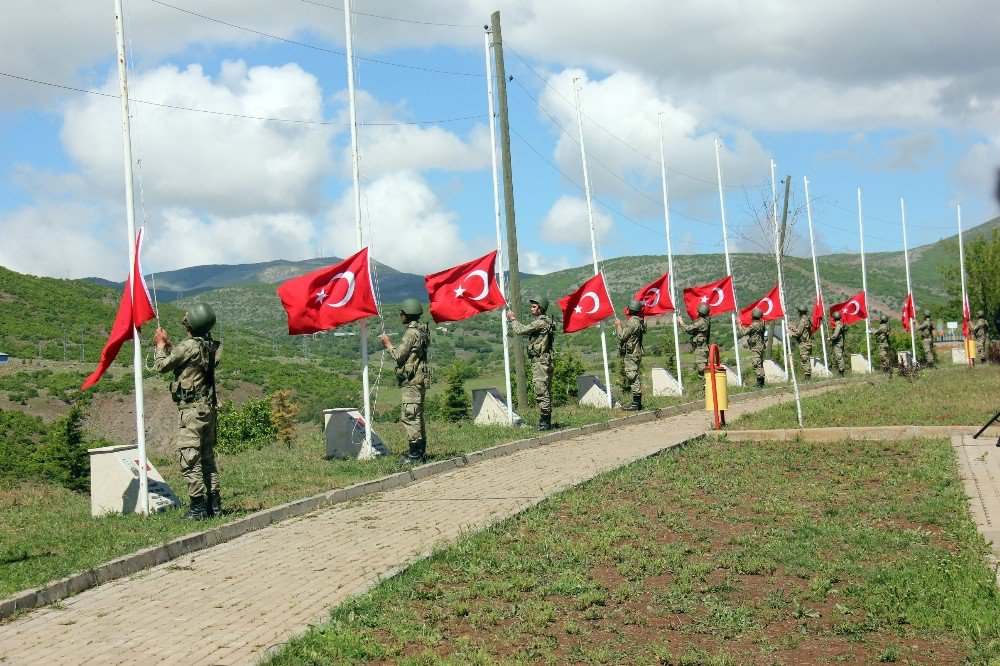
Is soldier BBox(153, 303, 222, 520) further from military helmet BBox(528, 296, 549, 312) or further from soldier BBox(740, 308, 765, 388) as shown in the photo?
soldier BBox(740, 308, 765, 388)

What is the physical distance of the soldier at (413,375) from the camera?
15.8 metres

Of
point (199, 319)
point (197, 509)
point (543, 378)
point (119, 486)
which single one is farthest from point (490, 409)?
point (197, 509)

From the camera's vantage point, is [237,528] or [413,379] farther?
[413,379]

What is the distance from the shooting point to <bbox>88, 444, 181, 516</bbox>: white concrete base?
12.5m

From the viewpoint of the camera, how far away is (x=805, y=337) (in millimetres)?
38250

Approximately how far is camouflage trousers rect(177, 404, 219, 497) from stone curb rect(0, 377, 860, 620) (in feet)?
1.96

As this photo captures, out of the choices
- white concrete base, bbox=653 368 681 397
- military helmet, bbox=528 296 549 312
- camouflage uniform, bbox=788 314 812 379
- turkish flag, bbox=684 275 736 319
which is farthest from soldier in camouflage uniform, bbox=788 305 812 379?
military helmet, bbox=528 296 549 312

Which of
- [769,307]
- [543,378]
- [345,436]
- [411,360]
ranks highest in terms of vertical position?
[769,307]

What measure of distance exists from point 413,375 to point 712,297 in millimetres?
17412

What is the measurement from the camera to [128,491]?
12.5 m

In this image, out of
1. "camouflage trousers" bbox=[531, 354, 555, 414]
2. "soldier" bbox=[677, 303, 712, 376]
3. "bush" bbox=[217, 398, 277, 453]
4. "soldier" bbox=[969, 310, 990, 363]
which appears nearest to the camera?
"camouflage trousers" bbox=[531, 354, 555, 414]

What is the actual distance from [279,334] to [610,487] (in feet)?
323

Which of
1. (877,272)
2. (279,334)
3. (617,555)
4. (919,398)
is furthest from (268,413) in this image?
(877,272)

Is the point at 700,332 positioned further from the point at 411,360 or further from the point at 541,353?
the point at 411,360
